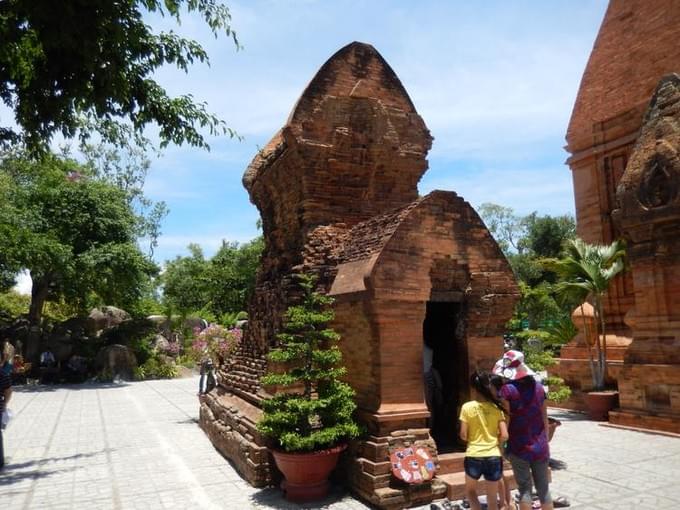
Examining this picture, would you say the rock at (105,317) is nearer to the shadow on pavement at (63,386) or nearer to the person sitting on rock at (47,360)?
the person sitting on rock at (47,360)

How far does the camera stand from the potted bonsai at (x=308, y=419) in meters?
5.77

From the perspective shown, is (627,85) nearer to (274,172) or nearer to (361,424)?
(274,172)

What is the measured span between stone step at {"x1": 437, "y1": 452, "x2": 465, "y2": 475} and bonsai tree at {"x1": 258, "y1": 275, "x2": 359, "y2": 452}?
114 cm

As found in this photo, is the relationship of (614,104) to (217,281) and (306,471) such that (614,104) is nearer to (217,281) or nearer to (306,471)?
(306,471)

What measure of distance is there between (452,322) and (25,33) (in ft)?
20.3

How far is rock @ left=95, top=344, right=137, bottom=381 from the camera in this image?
22.1 m

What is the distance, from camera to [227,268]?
3262 cm

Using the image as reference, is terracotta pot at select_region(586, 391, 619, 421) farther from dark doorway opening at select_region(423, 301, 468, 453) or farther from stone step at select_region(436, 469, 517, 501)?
stone step at select_region(436, 469, 517, 501)

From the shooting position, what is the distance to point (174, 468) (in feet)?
24.7

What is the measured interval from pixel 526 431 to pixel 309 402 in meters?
2.32

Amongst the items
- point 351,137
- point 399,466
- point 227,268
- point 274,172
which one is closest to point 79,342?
point 227,268

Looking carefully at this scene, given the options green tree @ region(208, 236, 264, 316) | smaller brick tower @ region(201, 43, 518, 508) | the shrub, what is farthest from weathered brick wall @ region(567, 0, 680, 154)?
green tree @ region(208, 236, 264, 316)

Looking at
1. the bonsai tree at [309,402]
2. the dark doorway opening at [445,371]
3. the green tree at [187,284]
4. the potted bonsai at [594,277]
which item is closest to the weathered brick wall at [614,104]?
the potted bonsai at [594,277]

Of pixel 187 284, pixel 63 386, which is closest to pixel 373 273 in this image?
pixel 63 386
